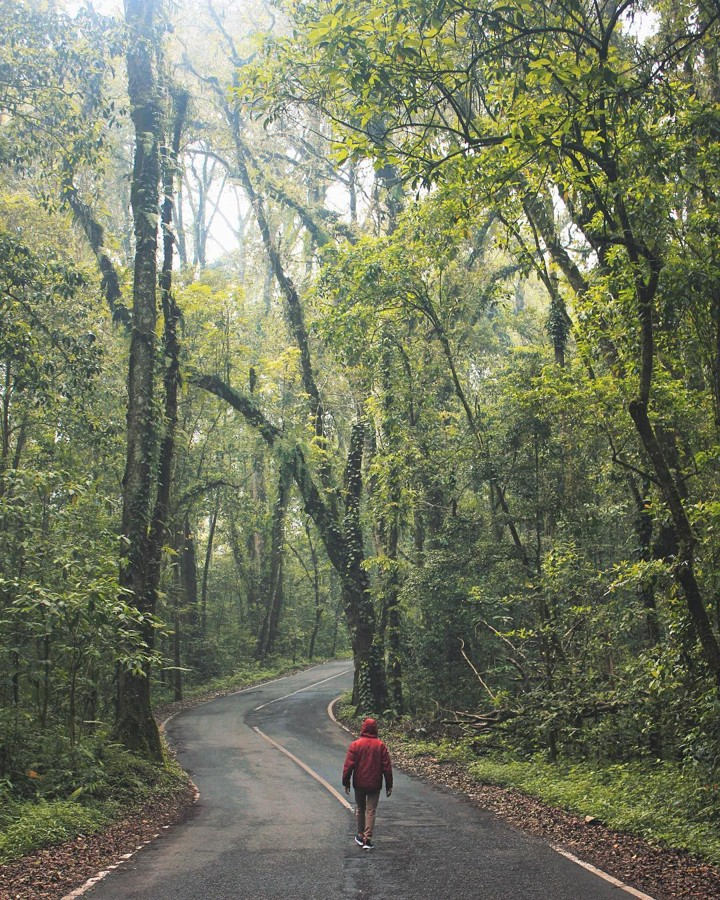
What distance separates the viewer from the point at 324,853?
8000 millimetres

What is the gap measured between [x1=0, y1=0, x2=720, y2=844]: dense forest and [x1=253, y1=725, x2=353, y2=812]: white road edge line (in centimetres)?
312

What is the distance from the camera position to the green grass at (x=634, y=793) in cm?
793

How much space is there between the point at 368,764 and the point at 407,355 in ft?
44.3

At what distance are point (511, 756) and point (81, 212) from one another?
14.8 m

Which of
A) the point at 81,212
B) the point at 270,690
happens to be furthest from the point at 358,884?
the point at 270,690

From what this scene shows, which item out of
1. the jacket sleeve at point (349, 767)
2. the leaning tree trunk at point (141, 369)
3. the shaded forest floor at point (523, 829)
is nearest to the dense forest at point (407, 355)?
the leaning tree trunk at point (141, 369)

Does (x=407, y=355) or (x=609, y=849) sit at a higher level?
(x=407, y=355)

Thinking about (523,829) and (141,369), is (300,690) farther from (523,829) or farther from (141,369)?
(523,829)

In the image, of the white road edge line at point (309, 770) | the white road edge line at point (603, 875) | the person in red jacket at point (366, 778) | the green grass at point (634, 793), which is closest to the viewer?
the white road edge line at point (603, 875)

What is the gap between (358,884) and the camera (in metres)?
6.77

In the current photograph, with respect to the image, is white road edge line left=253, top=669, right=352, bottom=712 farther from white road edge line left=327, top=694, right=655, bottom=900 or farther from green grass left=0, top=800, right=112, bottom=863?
white road edge line left=327, top=694, right=655, bottom=900

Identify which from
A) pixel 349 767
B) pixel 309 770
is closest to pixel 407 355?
pixel 309 770

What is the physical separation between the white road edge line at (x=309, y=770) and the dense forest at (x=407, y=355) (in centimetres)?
312

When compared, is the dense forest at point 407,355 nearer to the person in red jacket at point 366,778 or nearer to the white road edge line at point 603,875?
the white road edge line at point 603,875
